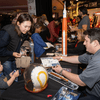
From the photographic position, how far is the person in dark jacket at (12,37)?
153cm

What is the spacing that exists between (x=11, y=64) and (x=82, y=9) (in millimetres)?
2758

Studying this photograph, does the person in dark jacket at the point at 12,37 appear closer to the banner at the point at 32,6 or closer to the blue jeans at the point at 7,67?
the blue jeans at the point at 7,67

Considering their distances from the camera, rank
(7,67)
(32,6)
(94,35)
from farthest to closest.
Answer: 1. (32,6)
2. (7,67)
3. (94,35)

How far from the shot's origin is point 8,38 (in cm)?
155

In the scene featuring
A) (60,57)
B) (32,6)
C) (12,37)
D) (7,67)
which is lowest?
(7,67)

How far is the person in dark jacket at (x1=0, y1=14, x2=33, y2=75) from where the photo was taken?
1.53 m

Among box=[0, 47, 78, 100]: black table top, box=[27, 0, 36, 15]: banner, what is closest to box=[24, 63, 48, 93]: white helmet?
box=[0, 47, 78, 100]: black table top

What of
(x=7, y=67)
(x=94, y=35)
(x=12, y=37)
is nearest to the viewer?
(x=94, y=35)

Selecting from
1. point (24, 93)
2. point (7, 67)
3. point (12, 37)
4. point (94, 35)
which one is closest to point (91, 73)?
point (94, 35)

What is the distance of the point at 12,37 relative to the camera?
1604mm

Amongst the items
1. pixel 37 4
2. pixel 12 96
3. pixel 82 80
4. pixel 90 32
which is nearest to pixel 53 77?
pixel 82 80

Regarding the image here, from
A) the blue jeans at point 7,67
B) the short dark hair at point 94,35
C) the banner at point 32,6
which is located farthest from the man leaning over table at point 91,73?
the banner at point 32,6

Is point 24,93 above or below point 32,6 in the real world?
below

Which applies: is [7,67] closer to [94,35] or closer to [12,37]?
[12,37]
